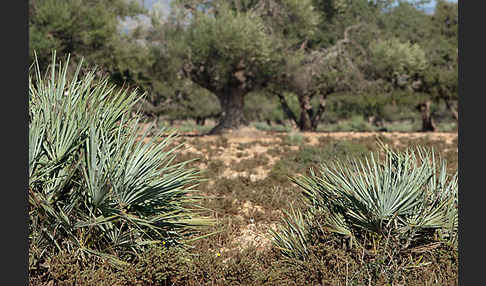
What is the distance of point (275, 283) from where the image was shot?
4.23m

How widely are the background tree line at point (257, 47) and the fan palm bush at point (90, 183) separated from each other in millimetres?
13196

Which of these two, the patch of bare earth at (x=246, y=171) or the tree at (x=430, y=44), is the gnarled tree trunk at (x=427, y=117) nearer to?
the tree at (x=430, y=44)

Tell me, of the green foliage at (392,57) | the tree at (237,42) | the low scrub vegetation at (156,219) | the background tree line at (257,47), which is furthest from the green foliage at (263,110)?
the low scrub vegetation at (156,219)

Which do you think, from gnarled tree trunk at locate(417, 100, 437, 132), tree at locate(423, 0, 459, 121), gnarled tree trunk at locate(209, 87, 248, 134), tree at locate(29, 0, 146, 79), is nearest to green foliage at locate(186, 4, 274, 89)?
gnarled tree trunk at locate(209, 87, 248, 134)

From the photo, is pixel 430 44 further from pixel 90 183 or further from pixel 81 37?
pixel 90 183

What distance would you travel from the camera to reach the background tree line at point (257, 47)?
22.1 metres

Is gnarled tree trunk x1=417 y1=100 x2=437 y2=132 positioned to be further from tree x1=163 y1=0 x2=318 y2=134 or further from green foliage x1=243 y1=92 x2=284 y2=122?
green foliage x1=243 y1=92 x2=284 y2=122

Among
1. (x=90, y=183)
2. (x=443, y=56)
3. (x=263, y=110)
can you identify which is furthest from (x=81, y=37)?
(x=263, y=110)

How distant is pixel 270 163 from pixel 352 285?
36.3 feet

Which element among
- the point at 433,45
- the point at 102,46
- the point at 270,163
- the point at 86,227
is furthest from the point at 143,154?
the point at 433,45

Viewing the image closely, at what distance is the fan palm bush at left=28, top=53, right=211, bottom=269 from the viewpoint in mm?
3920

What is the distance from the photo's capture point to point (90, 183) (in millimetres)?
3930

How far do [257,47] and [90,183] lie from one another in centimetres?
1935

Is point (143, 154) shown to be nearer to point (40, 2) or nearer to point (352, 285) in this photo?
point (352, 285)
